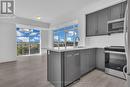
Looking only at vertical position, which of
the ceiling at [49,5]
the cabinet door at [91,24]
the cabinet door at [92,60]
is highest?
the ceiling at [49,5]

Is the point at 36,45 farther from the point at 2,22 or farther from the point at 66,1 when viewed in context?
the point at 66,1

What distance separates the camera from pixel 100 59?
11.8ft

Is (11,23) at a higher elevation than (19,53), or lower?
higher

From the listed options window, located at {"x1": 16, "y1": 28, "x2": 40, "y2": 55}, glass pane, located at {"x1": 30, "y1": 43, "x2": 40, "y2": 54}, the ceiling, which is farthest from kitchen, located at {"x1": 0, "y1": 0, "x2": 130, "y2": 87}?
glass pane, located at {"x1": 30, "y1": 43, "x2": 40, "y2": 54}

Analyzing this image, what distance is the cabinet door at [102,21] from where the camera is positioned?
350 cm

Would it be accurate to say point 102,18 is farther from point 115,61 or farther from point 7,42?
point 7,42

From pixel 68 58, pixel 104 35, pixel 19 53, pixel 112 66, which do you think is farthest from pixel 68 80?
pixel 19 53

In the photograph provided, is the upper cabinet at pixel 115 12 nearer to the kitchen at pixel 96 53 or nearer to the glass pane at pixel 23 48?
the kitchen at pixel 96 53

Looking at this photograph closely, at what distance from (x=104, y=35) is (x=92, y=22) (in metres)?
0.78

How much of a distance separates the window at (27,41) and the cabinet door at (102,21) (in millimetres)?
5808

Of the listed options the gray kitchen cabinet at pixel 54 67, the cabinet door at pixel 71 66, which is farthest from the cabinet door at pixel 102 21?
the gray kitchen cabinet at pixel 54 67

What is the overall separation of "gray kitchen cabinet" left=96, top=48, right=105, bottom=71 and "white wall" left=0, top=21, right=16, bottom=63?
468cm

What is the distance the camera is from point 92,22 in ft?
13.1

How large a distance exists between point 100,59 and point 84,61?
3.04 ft
